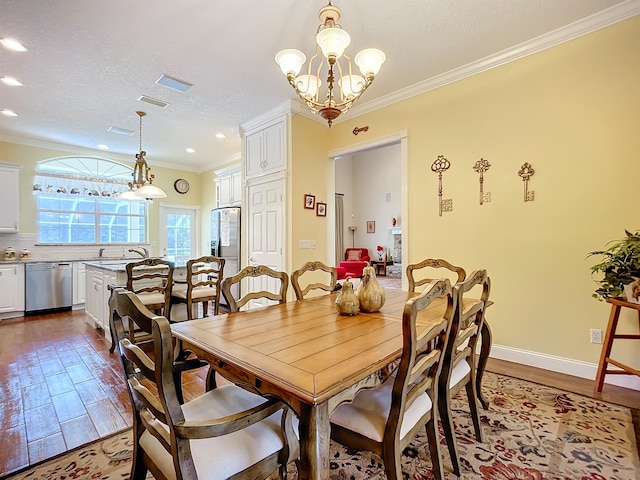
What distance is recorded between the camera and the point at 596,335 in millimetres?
2566

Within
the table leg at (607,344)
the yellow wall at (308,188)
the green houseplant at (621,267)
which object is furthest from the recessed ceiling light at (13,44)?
the table leg at (607,344)

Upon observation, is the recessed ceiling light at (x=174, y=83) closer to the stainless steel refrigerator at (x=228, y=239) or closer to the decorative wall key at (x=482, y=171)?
the stainless steel refrigerator at (x=228, y=239)

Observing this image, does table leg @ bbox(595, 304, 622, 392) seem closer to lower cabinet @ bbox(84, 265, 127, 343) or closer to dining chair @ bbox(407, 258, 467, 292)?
dining chair @ bbox(407, 258, 467, 292)

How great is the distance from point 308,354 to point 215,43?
2.87 metres

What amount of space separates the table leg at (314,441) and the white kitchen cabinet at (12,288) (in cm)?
604

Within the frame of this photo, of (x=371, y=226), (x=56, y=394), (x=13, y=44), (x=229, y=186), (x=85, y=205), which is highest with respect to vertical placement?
(x=13, y=44)


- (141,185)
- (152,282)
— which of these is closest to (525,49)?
(152,282)

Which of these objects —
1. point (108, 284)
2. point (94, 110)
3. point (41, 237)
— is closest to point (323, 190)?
point (108, 284)

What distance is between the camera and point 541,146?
9.27ft

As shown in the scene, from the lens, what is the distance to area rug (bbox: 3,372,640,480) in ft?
5.13

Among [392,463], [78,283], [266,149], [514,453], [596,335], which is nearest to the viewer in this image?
[392,463]

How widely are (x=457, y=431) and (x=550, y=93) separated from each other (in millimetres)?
2891

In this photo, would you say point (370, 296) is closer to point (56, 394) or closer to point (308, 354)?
point (308, 354)

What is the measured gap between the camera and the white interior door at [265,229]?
4.22 metres
